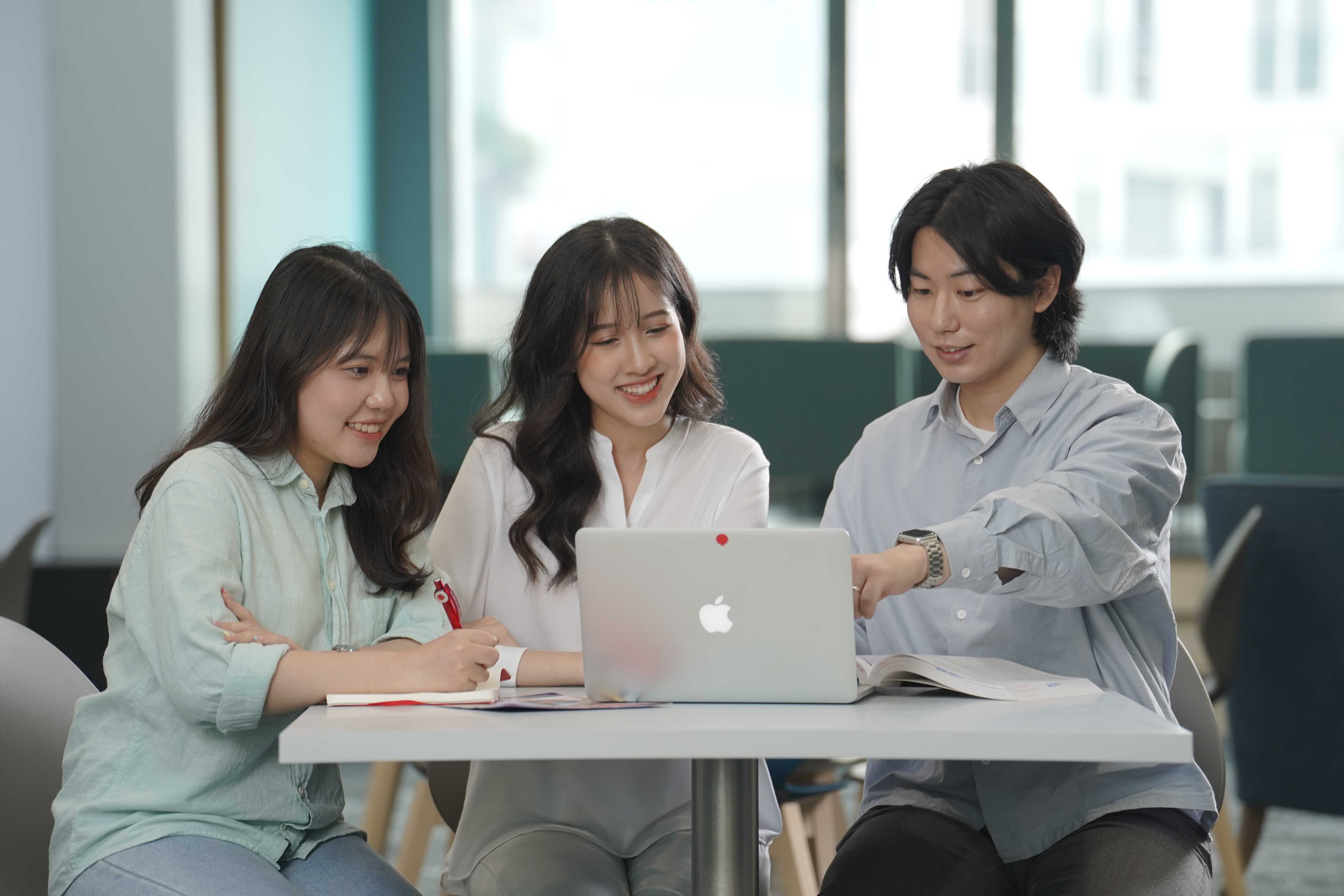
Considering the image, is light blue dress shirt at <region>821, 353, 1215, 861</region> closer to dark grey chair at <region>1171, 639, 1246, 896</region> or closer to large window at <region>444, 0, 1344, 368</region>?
dark grey chair at <region>1171, 639, 1246, 896</region>

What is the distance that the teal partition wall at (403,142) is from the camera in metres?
5.40

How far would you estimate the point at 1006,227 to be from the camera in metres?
1.59

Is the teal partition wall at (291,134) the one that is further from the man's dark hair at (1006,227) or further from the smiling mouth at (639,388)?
the man's dark hair at (1006,227)

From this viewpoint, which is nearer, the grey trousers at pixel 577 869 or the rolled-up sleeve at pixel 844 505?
the grey trousers at pixel 577 869

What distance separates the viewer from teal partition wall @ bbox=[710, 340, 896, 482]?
4.51 metres

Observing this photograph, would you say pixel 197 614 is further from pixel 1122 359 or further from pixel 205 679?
pixel 1122 359

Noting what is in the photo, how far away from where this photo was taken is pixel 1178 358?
4574 millimetres

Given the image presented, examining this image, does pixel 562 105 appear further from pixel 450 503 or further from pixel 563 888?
pixel 563 888

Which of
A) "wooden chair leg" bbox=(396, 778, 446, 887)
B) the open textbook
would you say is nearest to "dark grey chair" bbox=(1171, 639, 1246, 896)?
the open textbook

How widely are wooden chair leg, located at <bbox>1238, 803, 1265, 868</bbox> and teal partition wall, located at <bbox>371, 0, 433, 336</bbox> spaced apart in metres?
3.90

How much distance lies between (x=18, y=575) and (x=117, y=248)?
3.90ft

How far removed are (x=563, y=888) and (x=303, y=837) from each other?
0.98 ft

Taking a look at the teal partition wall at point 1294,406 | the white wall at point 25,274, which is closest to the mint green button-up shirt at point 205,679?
the white wall at point 25,274

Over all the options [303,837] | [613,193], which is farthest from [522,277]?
[303,837]
